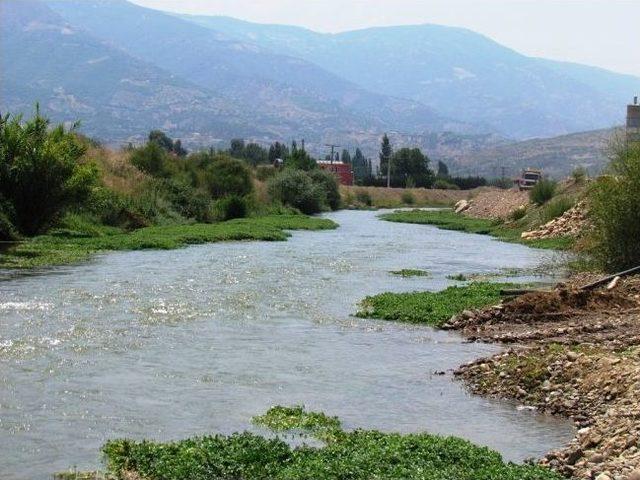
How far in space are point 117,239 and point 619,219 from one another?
23.3m

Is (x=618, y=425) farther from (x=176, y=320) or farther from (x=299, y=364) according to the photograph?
(x=176, y=320)

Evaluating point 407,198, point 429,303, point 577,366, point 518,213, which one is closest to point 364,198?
point 407,198

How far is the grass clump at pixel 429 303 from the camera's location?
24.5 metres

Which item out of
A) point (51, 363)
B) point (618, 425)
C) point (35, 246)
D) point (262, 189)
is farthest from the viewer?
point (262, 189)

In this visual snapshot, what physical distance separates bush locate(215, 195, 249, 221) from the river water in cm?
3305

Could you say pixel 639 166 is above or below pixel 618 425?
above

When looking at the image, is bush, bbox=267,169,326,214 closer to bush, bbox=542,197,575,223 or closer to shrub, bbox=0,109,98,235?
bush, bbox=542,197,575,223

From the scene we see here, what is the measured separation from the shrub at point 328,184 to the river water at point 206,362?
225 ft

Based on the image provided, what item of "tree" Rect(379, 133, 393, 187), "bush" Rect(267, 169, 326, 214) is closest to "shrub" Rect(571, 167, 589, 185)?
"bush" Rect(267, 169, 326, 214)

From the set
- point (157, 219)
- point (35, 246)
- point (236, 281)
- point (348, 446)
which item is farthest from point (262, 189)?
point (348, 446)

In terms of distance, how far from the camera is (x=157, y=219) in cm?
5700

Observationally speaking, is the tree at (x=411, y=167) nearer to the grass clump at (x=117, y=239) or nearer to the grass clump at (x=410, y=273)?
the grass clump at (x=117, y=239)


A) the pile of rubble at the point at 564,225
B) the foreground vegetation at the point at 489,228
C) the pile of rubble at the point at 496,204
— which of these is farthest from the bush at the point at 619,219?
the pile of rubble at the point at 496,204

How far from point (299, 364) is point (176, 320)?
18.8 ft
